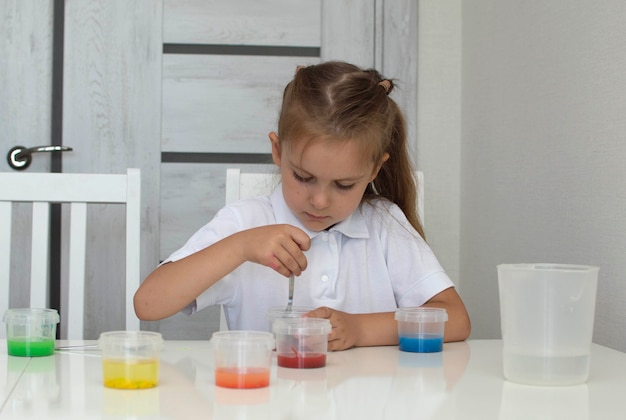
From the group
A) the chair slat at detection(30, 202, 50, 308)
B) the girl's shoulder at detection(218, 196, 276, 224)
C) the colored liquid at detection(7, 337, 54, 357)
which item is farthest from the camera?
the chair slat at detection(30, 202, 50, 308)

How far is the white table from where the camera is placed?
2.58 feet

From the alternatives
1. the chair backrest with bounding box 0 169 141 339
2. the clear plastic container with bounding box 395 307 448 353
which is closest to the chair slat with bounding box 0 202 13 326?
the chair backrest with bounding box 0 169 141 339

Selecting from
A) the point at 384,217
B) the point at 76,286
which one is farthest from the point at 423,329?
the point at 76,286

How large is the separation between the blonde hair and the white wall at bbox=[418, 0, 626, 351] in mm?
366

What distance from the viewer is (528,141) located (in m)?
1.86

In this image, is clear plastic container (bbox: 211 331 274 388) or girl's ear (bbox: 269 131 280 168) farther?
girl's ear (bbox: 269 131 280 168)

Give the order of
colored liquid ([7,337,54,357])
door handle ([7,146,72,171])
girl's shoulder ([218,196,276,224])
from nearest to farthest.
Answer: colored liquid ([7,337,54,357]) → girl's shoulder ([218,196,276,224]) → door handle ([7,146,72,171])

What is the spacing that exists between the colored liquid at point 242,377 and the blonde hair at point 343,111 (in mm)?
563

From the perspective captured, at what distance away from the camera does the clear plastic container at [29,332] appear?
1.11 m

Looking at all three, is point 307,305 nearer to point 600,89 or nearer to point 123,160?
point 600,89

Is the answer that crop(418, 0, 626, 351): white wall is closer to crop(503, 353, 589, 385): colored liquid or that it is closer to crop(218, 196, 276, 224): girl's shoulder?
crop(503, 353, 589, 385): colored liquid

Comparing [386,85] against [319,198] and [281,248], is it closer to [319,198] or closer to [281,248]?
[319,198]

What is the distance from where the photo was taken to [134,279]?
1653 mm

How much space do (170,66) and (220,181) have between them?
0.35m
